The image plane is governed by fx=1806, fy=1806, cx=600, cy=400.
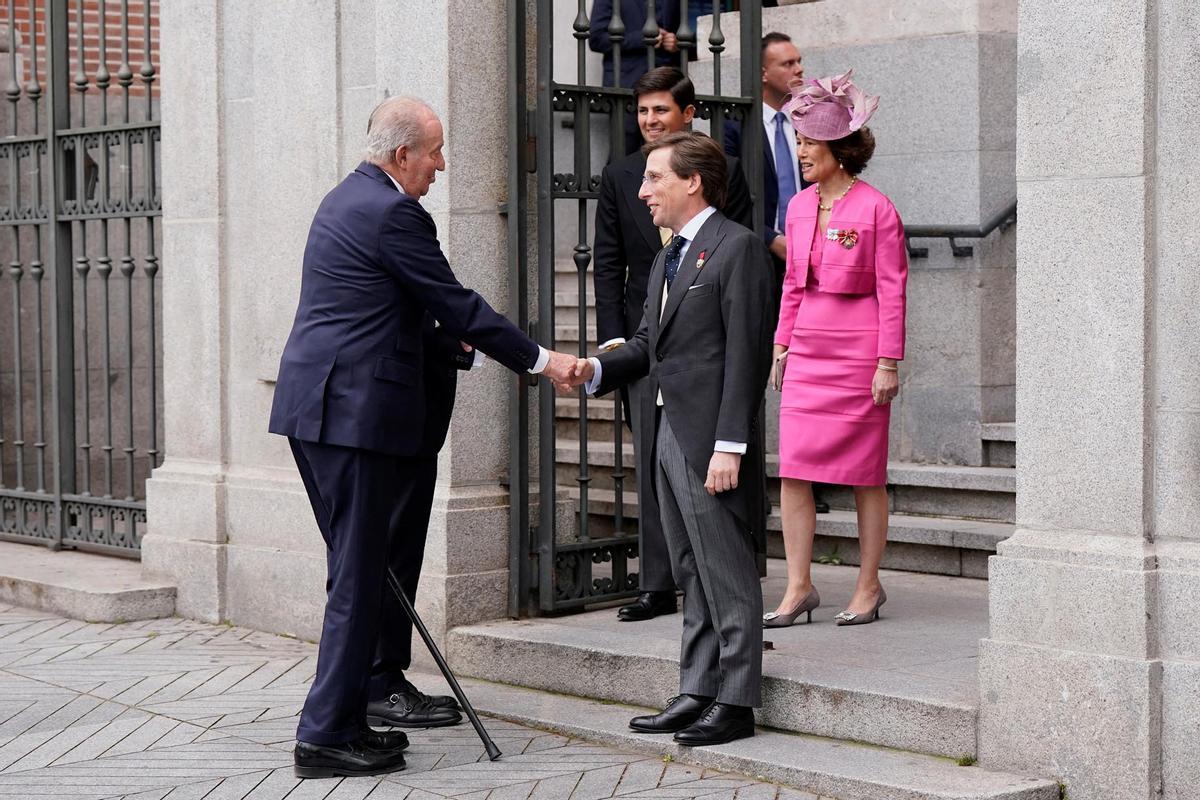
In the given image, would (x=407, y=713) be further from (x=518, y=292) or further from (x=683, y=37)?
(x=683, y=37)

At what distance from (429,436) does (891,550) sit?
271 cm

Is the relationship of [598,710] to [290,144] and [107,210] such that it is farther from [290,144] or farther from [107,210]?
[107,210]

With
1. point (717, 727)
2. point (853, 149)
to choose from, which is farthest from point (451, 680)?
point (853, 149)

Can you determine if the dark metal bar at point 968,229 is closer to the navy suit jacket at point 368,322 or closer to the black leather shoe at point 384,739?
the navy suit jacket at point 368,322

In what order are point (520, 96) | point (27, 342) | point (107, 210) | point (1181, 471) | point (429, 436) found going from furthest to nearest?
point (27, 342), point (107, 210), point (520, 96), point (429, 436), point (1181, 471)

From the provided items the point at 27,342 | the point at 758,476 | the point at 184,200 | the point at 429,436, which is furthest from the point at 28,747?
the point at 27,342

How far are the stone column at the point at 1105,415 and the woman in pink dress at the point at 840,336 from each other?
1.26m

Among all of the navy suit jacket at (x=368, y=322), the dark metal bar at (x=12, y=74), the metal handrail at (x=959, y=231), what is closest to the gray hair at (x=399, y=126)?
the navy suit jacket at (x=368, y=322)

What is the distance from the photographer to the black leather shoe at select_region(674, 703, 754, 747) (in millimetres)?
5523

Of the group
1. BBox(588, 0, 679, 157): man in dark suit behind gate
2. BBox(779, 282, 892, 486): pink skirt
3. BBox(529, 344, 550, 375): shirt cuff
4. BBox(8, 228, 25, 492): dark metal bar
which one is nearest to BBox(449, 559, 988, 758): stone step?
BBox(779, 282, 892, 486): pink skirt

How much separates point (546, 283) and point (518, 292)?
5.5 inches

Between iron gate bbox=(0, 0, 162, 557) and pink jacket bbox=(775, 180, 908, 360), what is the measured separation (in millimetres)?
3711

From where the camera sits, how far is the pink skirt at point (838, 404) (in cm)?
639

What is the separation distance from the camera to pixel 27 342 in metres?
10.6
